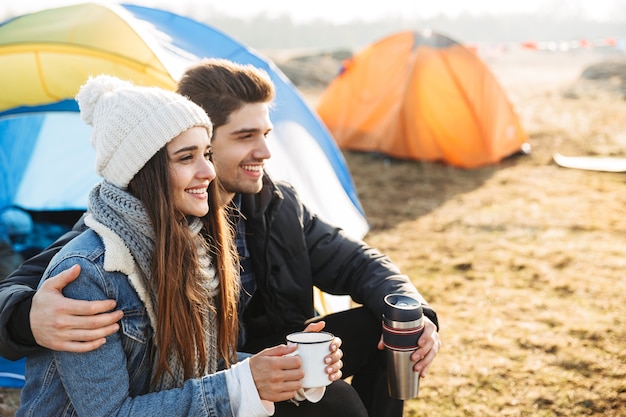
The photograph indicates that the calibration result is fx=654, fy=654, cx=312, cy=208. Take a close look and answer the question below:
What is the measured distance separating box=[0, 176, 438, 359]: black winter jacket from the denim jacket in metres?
0.67

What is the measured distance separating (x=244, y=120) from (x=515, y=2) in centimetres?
10429

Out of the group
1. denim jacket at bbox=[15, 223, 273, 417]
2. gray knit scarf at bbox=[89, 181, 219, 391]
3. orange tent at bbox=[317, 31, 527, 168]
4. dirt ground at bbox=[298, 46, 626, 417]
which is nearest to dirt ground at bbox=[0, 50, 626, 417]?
dirt ground at bbox=[298, 46, 626, 417]

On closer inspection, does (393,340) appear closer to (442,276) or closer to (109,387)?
(109,387)

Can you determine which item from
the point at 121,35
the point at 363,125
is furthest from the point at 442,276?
the point at 363,125

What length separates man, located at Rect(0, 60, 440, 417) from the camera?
2.30 metres

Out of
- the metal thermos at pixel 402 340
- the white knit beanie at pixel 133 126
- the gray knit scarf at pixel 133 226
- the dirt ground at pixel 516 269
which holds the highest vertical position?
the white knit beanie at pixel 133 126

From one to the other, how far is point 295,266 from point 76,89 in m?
1.49

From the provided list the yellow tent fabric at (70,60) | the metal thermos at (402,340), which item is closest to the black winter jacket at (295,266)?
the metal thermos at (402,340)

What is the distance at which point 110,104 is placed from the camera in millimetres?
1755

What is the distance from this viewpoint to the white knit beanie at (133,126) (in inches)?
66.6

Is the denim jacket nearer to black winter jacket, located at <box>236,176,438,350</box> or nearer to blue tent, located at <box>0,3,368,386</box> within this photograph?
black winter jacket, located at <box>236,176,438,350</box>

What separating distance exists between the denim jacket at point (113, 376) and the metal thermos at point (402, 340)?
1.70 feet

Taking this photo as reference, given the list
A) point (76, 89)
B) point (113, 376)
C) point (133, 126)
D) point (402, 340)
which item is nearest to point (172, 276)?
point (113, 376)

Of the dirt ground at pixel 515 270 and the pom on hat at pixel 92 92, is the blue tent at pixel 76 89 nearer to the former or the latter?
the dirt ground at pixel 515 270
